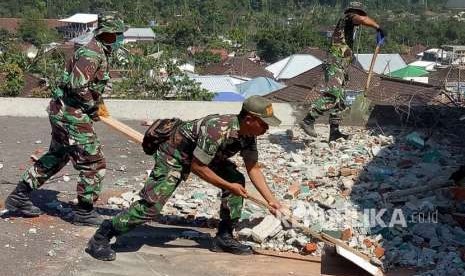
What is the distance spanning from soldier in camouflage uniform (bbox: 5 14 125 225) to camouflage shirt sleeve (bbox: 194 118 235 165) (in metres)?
1.25

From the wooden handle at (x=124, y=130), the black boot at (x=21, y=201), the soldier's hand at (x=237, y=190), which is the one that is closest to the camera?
the soldier's hand at (x=237, y=190)

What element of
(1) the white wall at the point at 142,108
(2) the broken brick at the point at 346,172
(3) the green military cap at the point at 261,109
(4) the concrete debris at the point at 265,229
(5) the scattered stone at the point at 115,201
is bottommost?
(1) the white wall at the point at 142,108

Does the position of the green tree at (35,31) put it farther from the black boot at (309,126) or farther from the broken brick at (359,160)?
the broken brick at (359,160)

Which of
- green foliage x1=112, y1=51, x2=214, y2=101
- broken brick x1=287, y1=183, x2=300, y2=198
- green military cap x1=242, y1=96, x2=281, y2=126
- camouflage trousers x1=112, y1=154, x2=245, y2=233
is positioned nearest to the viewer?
green military cap x1=242, y1=96, x2=281, y2=126

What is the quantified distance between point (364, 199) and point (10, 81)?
10172 mm

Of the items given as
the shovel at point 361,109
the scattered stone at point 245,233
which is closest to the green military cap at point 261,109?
the scattered stone at point 245,233

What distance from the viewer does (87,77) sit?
4.89m

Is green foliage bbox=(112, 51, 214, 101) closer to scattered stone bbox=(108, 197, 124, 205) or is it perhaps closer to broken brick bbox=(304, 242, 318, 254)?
scattered stone bbox=(108, 197, 124, 205)

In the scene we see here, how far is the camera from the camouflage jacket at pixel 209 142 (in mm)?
4113

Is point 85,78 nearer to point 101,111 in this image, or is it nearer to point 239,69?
point 101,111

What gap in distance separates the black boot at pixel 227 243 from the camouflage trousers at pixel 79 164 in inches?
41.6

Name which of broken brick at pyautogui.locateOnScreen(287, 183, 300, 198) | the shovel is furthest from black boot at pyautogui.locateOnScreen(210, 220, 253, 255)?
the shovel

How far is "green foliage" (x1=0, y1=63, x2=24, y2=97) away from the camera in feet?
43.1

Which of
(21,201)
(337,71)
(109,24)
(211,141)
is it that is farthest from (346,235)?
(337,71)
